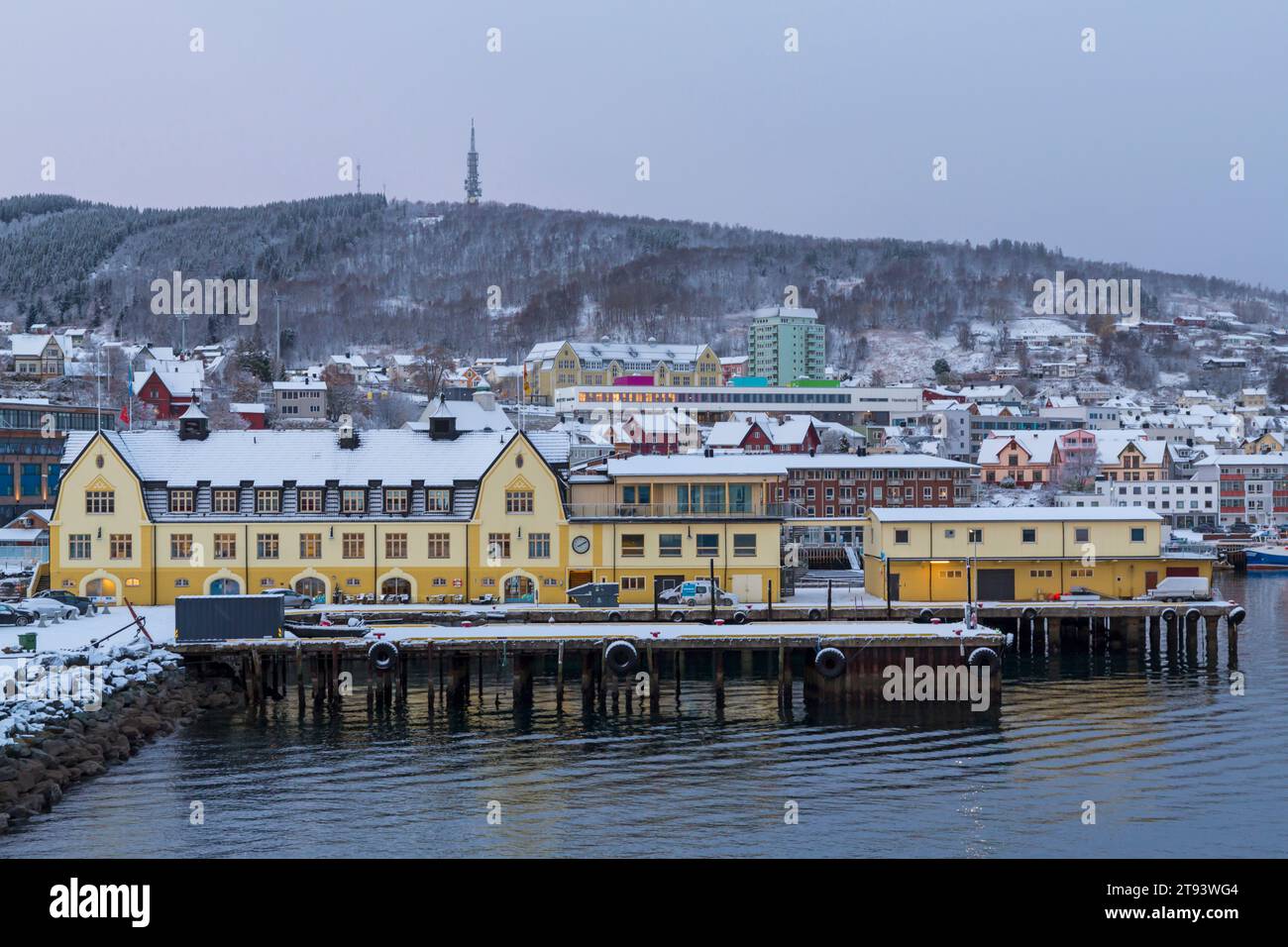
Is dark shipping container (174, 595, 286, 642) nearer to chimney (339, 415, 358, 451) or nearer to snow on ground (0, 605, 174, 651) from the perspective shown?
snow on ground (0, 605, 174, 651)

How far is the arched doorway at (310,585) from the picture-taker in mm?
61344

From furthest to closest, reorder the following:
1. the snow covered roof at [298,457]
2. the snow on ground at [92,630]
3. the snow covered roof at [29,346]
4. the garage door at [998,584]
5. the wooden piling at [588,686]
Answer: the snow covered roof at [29,346], the garage door at [998,584], the snow covered roof at [298,457], the snow on ground at [92,630], the wooden piling at [588,686]

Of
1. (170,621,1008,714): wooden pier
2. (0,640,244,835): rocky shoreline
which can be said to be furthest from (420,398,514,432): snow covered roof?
(0,640,244,835): rocky shoreline

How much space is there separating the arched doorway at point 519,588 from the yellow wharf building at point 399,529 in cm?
6

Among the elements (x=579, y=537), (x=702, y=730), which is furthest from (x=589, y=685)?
(x=579, y=537)

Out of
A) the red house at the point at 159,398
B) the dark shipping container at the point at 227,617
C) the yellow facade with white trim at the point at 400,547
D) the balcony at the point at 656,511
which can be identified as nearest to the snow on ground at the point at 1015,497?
the red house at the point at 159,398

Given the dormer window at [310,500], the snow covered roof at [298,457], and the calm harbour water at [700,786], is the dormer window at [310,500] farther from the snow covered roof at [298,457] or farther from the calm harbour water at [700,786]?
the calm harbour water at [700,786]

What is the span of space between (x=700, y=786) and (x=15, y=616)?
95.8 ft

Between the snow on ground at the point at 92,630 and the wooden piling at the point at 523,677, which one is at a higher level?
the snow on ground at the point at 92,630

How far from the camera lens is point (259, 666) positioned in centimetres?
4825

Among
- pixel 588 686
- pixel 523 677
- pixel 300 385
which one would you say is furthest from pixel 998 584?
pixel 300 385

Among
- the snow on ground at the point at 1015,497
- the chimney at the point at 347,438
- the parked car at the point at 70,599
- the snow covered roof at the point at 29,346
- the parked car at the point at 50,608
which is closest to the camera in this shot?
the parked car at the point at 50,608
